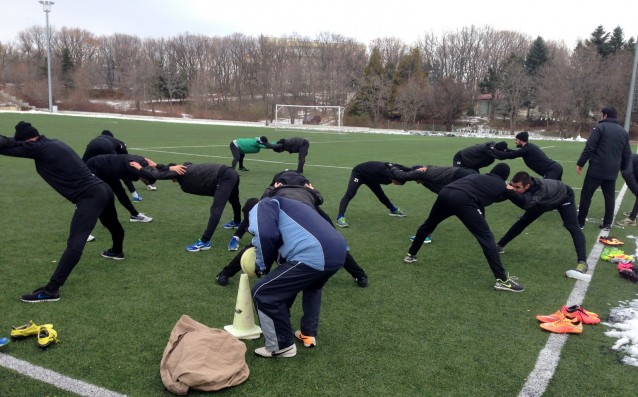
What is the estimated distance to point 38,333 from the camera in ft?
13.5

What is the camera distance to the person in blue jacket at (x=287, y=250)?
3.62 metres

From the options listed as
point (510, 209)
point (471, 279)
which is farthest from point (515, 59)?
point (471, 279)

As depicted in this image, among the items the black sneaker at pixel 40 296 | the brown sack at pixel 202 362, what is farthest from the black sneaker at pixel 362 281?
the black sneaker at pixel 40 296

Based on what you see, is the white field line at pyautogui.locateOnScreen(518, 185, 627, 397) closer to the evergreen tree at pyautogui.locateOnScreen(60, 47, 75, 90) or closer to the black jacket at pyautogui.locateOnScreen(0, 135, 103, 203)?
the black jacket at pyautogui.locateOnScreen(0, 135, 103, 203)

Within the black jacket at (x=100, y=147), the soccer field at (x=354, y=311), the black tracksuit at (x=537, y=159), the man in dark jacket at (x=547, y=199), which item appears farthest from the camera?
the black tracksuit at (x=537, y=159)

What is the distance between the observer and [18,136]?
195 inches

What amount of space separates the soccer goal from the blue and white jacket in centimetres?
4651

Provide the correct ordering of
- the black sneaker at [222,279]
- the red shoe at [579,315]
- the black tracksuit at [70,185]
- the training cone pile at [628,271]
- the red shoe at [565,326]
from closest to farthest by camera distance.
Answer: the red shoe at [565,326], the red shoe at [579,315], the black tracksuit at [70,185], the black sneaker at [222,279], the training cone pile at [628,271]

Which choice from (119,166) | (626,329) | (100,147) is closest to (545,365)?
(626,329)

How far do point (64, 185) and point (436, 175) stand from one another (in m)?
5.03

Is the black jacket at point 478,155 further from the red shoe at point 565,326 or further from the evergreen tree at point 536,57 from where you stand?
the evergreen tree at point 536,57

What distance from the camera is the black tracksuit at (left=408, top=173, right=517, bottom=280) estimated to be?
577cm

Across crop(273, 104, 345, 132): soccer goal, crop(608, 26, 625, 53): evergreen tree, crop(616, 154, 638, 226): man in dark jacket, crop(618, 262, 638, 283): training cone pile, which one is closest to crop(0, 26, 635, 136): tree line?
crop(608, 26, 625, 53): evergreen tree

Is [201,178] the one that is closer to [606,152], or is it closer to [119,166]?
[119,166]
